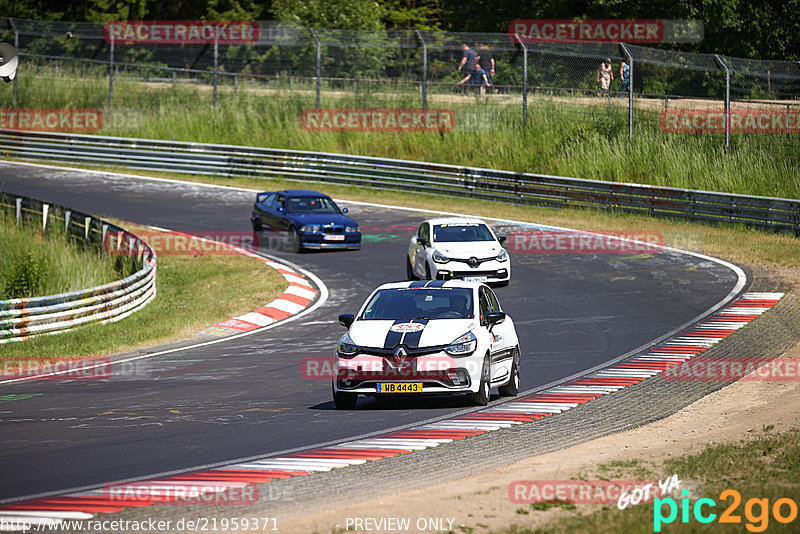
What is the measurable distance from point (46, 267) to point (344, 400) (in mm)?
13016

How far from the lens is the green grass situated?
31062 millimetres

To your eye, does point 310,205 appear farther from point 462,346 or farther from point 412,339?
point 462,346

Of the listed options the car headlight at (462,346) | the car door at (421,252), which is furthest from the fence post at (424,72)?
the car headlight at (462,346)

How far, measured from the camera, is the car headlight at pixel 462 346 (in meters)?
12.4

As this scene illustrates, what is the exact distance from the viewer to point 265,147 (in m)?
40.7

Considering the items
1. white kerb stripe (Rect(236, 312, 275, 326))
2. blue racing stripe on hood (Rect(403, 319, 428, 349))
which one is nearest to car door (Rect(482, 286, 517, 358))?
blue racing stripe on hood (Rect(403, 319, 428, 349))

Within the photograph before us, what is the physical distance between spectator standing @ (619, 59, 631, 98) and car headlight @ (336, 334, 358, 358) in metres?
21.5

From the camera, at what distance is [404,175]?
35.9 meters

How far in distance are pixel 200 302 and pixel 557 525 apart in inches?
627

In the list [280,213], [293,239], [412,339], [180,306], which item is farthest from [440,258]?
[412,339]

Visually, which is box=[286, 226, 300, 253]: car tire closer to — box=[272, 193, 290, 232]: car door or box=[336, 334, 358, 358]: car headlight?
box=[272, 193, 290, 232]: car door

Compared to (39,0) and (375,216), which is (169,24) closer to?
(39,0)

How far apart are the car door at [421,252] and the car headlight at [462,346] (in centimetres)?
939

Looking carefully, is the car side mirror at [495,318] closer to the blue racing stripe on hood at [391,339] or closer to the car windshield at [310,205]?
the blue racing stripe on hood at [391,339]
